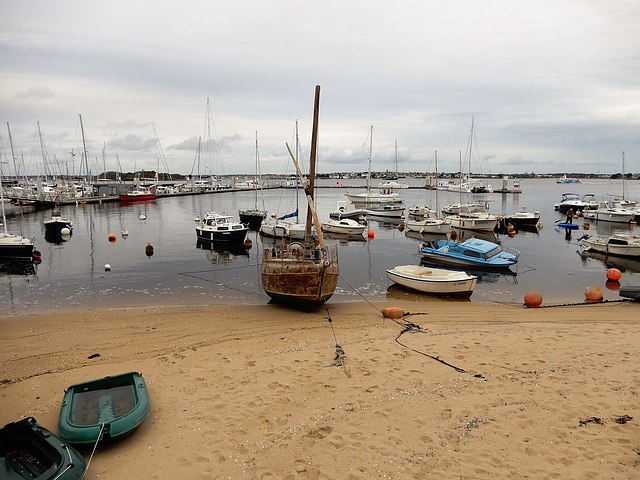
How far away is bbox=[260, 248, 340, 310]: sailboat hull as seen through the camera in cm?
1667

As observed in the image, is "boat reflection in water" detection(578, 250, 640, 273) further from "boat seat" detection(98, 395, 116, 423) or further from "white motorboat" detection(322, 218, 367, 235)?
"boat seat" detection(98, 395, 116, 423)

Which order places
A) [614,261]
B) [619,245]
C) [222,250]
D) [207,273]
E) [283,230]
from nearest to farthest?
[207,273]
[614,261]
[619,245]
[222,250]
[283,230]

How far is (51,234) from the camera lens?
4472cm

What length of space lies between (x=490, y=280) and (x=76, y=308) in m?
22.9

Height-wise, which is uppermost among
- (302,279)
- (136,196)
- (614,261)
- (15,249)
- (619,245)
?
(136,196)

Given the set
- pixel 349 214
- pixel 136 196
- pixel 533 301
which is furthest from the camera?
pixel 136 196

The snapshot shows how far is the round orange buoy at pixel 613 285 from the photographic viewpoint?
2370 centimetres

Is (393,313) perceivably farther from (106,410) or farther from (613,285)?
(613,285)

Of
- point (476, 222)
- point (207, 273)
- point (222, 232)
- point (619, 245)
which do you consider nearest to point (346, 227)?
point (222, 232)

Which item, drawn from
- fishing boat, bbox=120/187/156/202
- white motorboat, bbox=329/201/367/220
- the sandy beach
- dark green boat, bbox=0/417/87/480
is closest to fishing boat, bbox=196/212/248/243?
white motorboat, bbox=329/201/367/220

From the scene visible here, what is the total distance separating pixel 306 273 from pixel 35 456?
1112 centimetres

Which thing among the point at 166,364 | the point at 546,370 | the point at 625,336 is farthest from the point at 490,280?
the point at 166,364

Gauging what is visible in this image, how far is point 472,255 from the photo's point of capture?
28.1 m

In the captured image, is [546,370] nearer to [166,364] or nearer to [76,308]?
[166,364]
